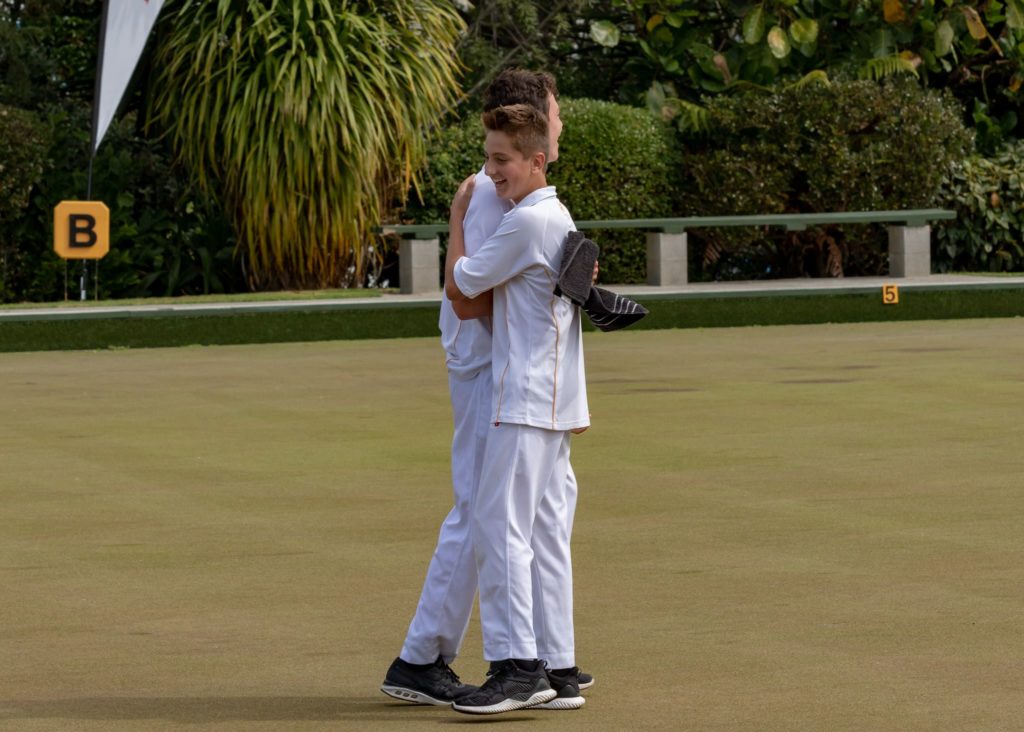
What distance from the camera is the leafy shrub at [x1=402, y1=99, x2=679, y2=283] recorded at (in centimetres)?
1625

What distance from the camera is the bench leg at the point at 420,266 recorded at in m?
15.3

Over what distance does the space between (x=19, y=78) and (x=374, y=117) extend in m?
3.02

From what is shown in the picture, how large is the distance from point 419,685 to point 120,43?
11304 mm

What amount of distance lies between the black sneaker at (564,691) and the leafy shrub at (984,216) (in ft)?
45.6

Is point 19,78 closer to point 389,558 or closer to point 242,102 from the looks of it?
point 242,102

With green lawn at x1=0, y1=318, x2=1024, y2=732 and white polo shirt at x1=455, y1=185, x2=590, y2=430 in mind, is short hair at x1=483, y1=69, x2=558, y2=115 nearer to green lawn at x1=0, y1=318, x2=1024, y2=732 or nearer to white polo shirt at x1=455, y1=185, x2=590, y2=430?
white polo shirt at x1=455, y1=185, x2=590, y2=430

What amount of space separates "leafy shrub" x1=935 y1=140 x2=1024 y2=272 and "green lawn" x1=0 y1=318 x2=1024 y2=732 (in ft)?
22.4

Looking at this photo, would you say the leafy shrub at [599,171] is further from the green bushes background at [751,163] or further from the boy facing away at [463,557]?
the boy facing away at [463,557]

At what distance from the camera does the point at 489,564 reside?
14.2ft

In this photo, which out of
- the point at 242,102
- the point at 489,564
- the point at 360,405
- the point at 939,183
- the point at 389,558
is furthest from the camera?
the point at 939,183

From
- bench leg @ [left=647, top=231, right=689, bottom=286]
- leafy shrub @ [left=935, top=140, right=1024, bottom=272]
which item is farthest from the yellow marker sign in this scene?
leafy shrub @ [left=935, top=140, right=1024, bottom=272]

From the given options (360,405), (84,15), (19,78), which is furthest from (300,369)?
(84,15)

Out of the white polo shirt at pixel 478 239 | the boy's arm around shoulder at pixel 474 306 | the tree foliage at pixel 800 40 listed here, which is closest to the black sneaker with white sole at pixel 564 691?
the white polo shirt at pixel 478 239

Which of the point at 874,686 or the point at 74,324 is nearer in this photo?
the point at 874,686
